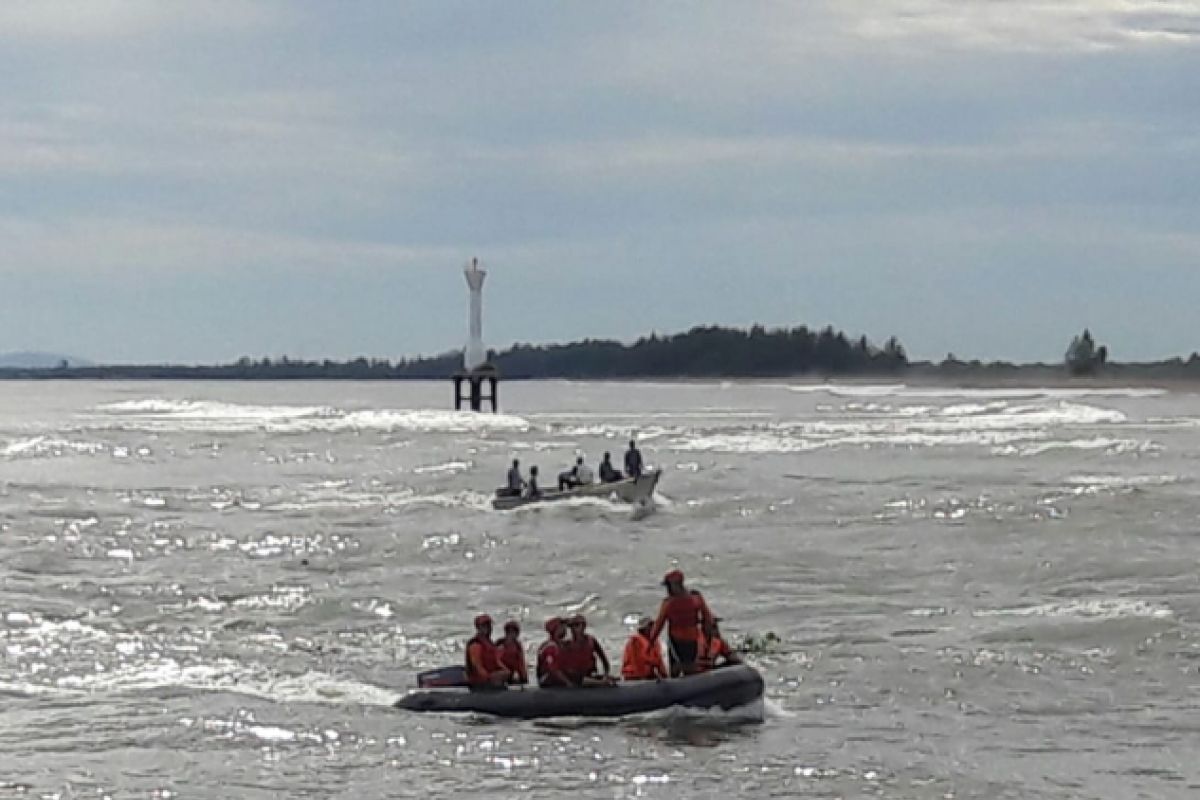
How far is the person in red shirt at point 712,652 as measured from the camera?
67.4 ft

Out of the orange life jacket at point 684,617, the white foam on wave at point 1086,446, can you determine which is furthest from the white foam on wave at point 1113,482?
the orange life jacket at point 684,617

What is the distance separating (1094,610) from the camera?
2769 centimetres

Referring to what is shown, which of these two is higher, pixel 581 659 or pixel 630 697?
pixel 581 659

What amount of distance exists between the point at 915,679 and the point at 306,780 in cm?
794

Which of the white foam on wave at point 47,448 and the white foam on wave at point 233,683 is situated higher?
the white foam on wave at point 47,448

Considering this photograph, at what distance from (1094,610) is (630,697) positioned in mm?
10136

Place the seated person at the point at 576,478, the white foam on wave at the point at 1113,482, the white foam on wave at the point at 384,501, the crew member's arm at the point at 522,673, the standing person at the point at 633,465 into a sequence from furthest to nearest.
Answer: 1. the white foam on wave at the point at 1113,482
2. the white foam on wave at the point at 384,501
3. the standing person at the point at 633,465
4. the seated person at the point at 576,478
5. the crew member's arm at the point at 522,673

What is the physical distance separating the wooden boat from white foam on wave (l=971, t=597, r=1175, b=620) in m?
16.8

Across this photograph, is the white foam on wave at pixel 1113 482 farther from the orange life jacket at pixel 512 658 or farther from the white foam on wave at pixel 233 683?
the orange life jacket at pixel 512 658

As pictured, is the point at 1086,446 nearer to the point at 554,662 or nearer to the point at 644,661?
the point at 644,661

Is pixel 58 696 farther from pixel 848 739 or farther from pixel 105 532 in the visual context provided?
pixel 105 532

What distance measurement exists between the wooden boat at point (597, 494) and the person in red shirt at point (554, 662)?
76.7ft

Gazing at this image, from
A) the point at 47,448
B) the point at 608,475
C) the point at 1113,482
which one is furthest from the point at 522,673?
the point at 47,448

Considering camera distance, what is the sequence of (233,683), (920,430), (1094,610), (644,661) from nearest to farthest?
(644,661) < (233,683) < (1094,610) < (920,430)
